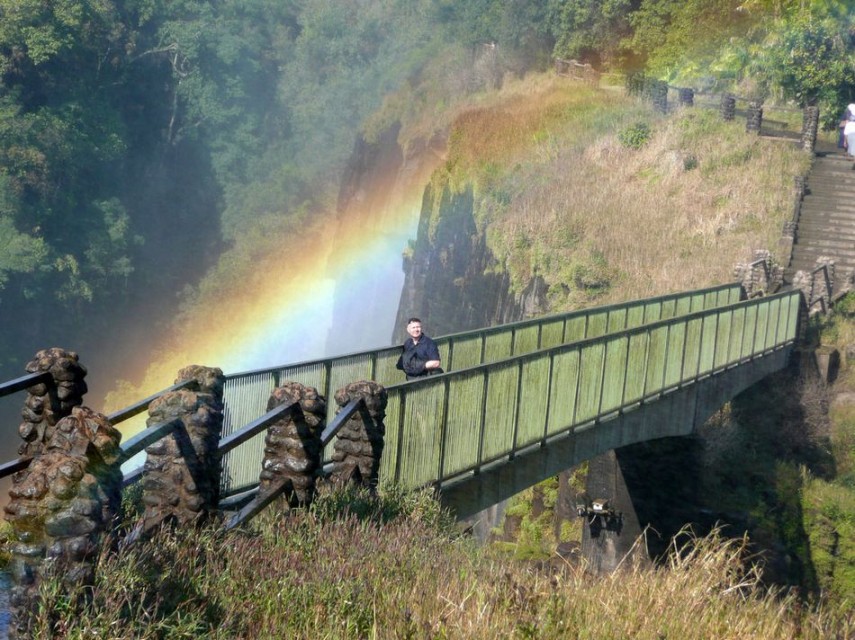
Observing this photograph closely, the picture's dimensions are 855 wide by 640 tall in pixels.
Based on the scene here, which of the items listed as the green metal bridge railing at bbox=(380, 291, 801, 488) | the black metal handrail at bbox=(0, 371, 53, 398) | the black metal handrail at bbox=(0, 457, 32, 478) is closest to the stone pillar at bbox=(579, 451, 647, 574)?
the green metal bridge railing at bbox=(380, 291, 801, 488)

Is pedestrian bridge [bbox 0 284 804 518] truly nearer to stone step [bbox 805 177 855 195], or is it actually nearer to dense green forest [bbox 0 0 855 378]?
stone step [bbox 805 177 855 195]

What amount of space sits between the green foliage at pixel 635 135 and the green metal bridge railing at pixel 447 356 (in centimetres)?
1503

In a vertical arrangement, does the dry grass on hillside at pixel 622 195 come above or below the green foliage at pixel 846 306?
above

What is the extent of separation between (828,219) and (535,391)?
20359 mm

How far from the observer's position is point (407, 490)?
10484 millimetres

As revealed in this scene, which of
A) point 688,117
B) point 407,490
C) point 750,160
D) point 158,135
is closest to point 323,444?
point 407,490

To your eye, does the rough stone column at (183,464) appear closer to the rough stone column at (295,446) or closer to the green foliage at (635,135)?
the rough stone column at (295,446)

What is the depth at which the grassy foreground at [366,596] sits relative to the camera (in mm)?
5199

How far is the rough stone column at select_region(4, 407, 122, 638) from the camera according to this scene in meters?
4.96

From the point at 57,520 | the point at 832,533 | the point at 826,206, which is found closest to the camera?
the point at 57,520

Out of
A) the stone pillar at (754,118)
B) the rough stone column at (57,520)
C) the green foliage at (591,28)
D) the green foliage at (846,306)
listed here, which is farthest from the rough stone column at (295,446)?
the green foliage at (591,28)

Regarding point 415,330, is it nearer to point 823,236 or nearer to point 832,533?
point 832,533

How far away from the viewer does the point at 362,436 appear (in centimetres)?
966

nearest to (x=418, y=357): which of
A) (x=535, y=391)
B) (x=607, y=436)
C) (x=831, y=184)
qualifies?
(x=535, y=391)
